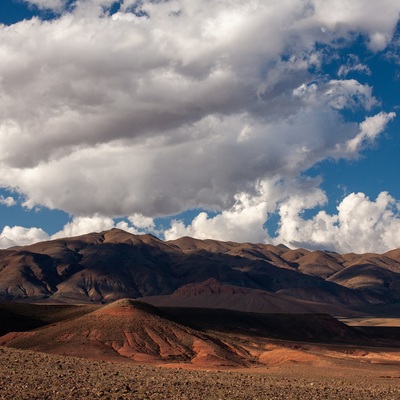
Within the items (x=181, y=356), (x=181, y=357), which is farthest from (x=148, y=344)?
(x=181, y=357)

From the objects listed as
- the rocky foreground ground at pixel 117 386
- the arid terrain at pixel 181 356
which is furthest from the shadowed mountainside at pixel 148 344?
the rocky foreground ground at pixel 117 386

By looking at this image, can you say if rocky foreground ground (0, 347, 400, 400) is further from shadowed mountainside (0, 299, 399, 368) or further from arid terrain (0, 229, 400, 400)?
shadowed mountainside (0, 299, 399, 368)

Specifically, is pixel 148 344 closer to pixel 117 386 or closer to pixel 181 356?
pixel 181 356

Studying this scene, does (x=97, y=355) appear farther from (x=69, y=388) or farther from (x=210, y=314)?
(x=210, y=314)

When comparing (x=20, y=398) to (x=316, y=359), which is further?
(x=316, y=359)

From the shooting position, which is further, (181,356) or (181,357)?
(181,356)

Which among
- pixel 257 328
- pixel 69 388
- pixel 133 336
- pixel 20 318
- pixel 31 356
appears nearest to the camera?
pixel 69 388

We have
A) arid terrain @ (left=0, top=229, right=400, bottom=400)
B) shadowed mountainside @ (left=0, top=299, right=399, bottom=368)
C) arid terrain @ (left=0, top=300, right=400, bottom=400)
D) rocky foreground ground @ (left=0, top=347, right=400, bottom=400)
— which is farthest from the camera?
shadowed mountainside @ (left=0, top=299, right=399, bottom=368)

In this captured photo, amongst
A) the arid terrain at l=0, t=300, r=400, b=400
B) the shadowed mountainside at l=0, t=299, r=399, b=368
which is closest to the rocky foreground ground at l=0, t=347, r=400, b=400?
the arid terrain at l=0, t=300, r=400, b=400

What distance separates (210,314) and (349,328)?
37684 mm

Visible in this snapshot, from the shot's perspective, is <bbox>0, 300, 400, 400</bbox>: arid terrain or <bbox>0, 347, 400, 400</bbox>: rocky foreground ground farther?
<bbox>0, 300, 400, 400</bbox>: arid terrain

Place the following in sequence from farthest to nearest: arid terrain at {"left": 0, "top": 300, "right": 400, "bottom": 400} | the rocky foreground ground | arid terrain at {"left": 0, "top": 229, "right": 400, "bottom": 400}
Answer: arid terrain at {"left": 0, "top": 229, "right": 400, "bottom": 400}, arid terrain at {"left": 0, "top": 300, "right": 400, "bottom": 400}, the rocky foreground ground

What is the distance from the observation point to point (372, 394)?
4553 cm

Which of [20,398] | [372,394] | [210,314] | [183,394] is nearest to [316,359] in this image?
[372,394]
